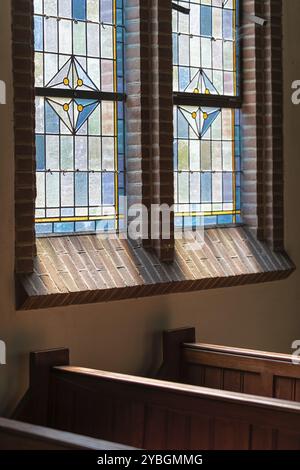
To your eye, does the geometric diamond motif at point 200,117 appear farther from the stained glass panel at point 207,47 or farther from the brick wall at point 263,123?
the brick wall at point 263,123

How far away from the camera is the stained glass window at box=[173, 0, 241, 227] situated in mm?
6578

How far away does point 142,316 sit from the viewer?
19.8ft

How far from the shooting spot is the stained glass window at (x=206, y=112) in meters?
6.58


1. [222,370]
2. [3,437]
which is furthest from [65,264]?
[3,437]

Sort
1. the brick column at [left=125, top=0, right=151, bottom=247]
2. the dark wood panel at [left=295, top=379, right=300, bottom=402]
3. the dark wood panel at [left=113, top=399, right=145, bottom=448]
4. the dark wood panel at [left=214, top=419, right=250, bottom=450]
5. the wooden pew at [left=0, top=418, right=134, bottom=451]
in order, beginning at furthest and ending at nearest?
the brick column at [left=125, top=0, right=151, bottom=247]
the dark wood panel at [left=295, top=379, right=300, bottom=402]
the dark wood panel at [left=113, top=399, right=145, bottom=448]
the dark wood panel at [left=214, top=419, right=250, bottom=450]
the wooden pew at [left=0, top=418, right=134, bottom=451]

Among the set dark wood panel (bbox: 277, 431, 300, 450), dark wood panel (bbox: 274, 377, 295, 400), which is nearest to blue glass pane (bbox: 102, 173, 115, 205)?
dark wood panel (bbox: 274, 377, 295, 400)

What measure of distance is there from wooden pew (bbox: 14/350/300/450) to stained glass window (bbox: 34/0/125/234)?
104 centimetres

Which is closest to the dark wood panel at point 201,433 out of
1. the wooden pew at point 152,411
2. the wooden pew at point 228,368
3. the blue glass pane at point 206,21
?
the wooden pew at point 152,411

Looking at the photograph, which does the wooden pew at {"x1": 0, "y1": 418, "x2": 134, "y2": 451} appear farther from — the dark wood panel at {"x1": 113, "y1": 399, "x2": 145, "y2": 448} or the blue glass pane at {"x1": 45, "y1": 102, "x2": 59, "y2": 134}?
the blue glass pane at {"x1": 45, "y1": 102, "x2": 59, "y2": 134}

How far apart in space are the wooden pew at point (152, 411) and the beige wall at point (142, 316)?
193 millimetres

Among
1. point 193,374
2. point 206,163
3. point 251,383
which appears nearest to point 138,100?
point 206,163

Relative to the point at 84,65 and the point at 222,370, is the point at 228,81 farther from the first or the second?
the point at 222,370

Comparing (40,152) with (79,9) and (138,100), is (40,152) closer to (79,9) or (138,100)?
(138,100)

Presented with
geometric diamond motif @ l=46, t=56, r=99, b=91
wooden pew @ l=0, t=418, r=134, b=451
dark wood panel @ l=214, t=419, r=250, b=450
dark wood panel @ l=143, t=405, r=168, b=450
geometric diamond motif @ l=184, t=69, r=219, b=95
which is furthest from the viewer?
geometric diamond motif @ l=184, t=69, r=219, b=95
